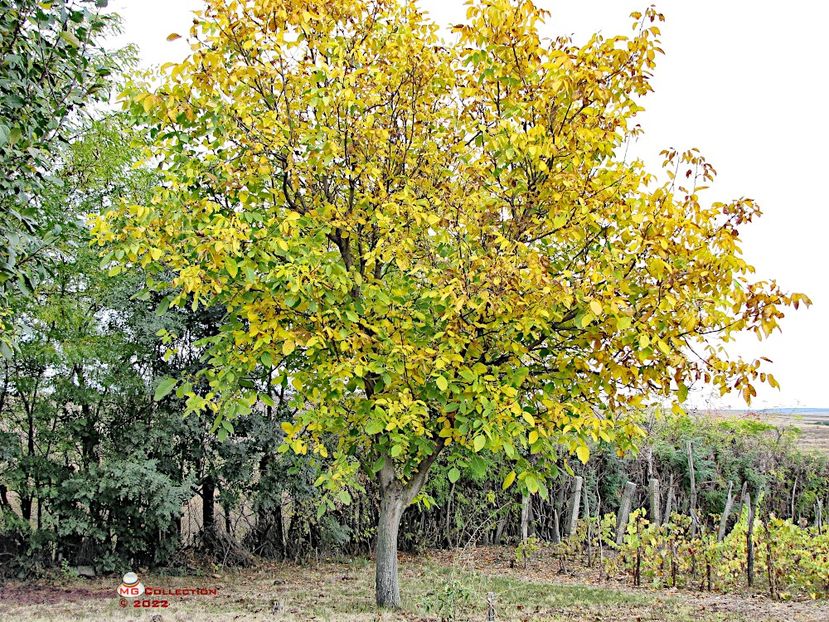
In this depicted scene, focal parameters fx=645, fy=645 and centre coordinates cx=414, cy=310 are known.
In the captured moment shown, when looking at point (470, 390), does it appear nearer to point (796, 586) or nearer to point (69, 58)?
point (69, 58)

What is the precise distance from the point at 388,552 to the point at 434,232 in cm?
271

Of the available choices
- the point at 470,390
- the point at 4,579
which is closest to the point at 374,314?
the point at 470,390

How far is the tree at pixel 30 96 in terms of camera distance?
8.80 ft

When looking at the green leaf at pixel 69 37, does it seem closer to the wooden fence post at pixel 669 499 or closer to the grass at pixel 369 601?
the grass at pixel 369 601

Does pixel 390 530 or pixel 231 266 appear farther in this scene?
pixel 390 530

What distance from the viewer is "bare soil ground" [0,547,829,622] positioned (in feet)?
16.8

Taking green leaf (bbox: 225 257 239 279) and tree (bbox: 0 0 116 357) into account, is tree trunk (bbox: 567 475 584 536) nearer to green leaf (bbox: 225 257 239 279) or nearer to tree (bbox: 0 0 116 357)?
green leaf (bbox: 225 257 239 279)

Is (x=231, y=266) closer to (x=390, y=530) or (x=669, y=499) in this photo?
(x=390, y=530)

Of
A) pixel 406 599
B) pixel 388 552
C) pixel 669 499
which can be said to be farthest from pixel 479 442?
pixel 669 499

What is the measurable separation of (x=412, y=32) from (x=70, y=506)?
6186 millimetres

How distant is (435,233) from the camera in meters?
4.71

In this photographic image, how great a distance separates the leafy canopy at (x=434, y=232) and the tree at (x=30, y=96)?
1.04 m

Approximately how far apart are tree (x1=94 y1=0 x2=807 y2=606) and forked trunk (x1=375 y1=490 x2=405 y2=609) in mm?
618

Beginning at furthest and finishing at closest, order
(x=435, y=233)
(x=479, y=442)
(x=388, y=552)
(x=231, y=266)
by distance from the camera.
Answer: (x=388, y=552) < (x=435, y=233) < (x=231, y=266) < (x=479, y=442)
